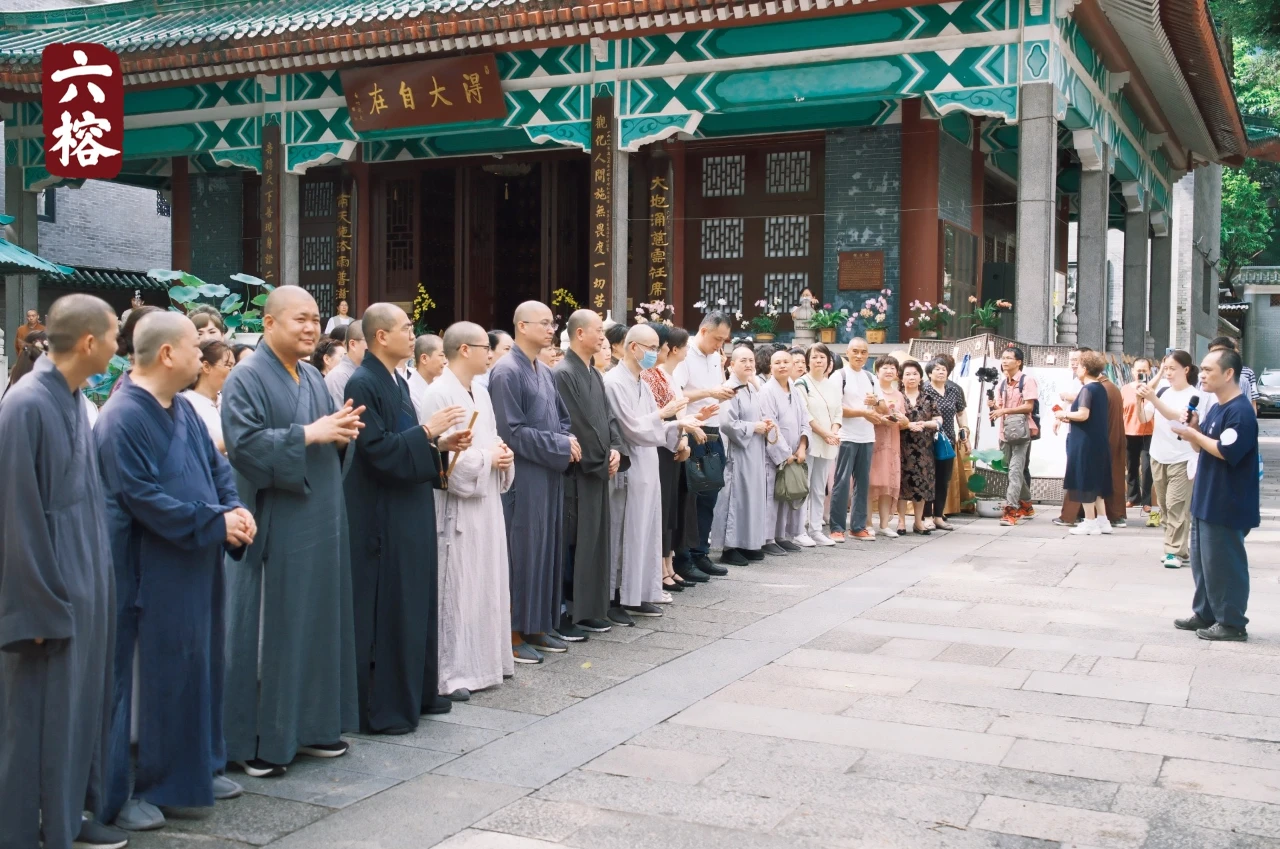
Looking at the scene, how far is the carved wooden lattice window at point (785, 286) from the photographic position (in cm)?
1620

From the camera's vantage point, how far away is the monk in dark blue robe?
388 centimetres

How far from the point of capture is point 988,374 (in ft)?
41.3

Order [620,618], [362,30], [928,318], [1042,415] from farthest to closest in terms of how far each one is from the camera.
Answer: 1. [928,318]
2. [362,30]
3. [1042,415]
4. [620,618]

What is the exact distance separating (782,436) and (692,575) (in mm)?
1609

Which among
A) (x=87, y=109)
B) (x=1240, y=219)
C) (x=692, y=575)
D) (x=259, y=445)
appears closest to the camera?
(x=259, y=445)

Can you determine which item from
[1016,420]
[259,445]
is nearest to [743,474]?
[1016,420]

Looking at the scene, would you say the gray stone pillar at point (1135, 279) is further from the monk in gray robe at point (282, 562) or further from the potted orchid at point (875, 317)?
the monk in gray robe at point (282, 562)

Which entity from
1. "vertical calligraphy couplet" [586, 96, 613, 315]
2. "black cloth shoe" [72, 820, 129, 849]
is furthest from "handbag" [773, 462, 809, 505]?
"black cloth shoe" [72, 820, 129, 849]

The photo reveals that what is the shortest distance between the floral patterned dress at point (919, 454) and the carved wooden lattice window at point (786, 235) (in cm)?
557

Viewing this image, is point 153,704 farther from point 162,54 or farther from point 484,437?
point 162,54

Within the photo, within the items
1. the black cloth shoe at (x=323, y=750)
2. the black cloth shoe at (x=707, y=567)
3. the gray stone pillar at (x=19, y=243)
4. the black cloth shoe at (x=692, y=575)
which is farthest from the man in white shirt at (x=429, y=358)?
the gray stone pillar at (x=19, y=243)

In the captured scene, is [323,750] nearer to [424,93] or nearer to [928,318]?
[928,318]

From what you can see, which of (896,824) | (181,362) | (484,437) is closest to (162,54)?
(484,437)

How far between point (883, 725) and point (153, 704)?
2.75 m
